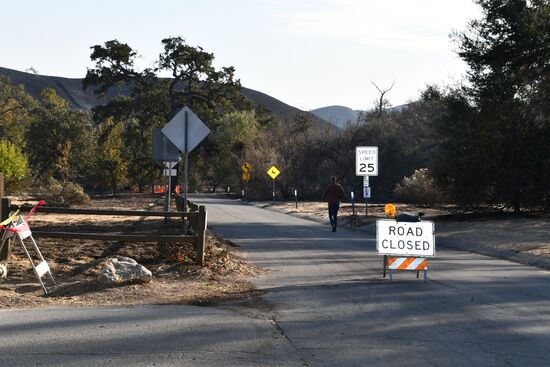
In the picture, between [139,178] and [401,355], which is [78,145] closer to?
[139,178]

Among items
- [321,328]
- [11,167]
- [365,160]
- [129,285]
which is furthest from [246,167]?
[321,328]

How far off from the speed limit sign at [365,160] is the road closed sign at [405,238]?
1485 centimetres

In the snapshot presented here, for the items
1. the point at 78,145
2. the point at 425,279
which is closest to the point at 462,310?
the point at 425,279

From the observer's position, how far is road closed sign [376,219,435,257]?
1197 cm

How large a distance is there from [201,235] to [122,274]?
2.10 metres

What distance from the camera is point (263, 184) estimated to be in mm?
65375

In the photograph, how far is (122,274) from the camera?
37.4 ft

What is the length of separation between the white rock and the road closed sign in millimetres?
3953

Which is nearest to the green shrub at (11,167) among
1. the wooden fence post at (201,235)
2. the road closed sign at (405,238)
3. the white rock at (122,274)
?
the wooden fence post at (201,235)

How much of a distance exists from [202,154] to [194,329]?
185ft

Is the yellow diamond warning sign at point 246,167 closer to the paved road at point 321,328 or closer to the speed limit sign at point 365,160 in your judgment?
the speed limit sign at point 365,160

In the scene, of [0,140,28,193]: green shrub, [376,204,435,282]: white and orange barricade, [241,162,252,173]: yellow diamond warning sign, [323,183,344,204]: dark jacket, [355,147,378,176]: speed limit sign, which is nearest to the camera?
[376,204,435,282]: white and orange barricade

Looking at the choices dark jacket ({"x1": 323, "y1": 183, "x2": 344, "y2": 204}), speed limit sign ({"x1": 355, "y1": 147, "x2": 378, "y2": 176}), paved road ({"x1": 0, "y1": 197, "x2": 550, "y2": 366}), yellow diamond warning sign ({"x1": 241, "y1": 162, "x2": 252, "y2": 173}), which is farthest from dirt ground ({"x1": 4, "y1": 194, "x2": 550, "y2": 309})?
yellow diamond warning sign ({"x1": 241, "y1": 162, "x2": 252, "y2": 173})

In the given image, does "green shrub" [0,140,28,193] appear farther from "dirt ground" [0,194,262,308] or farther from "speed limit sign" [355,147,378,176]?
"dirt ground" [0,194,262,308]
